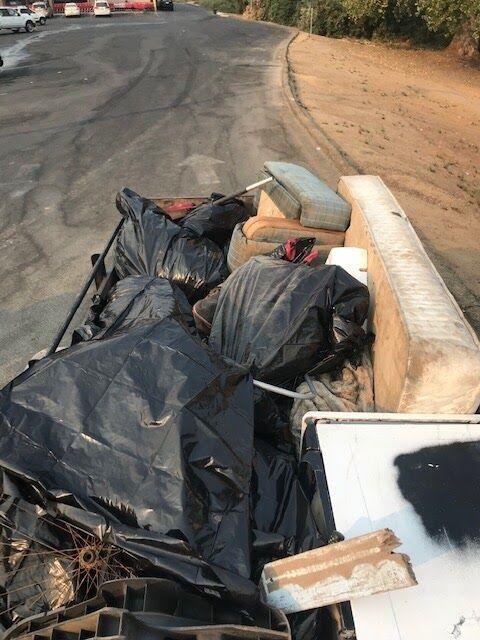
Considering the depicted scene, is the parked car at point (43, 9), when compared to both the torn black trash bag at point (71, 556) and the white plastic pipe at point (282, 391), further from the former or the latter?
the torn black trash bag at point (71, 556)

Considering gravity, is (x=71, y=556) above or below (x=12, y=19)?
below

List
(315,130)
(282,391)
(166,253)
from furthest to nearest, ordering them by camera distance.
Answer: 1. (315,130)
2. (166,253)
3. (282,391)

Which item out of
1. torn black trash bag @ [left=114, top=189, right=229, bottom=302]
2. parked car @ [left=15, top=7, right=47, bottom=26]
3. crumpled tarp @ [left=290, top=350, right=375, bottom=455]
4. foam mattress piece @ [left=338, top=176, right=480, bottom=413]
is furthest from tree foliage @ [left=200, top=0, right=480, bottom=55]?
crumpled tarp @ [left=290, top=350, right=375, bottom=455]

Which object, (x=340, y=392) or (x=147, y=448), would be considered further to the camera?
(x=340, y=392)

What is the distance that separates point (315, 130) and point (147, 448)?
327 inches

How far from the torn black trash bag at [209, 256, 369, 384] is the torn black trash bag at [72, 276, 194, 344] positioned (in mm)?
345

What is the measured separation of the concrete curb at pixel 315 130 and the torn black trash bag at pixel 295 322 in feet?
16.6

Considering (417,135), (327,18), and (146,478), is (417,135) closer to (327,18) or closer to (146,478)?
(146,478)

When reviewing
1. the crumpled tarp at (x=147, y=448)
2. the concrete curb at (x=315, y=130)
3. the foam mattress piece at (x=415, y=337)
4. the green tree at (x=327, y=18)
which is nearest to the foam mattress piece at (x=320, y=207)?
the foam mattress piece at (x=415, y=337)

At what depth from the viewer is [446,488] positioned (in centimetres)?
162

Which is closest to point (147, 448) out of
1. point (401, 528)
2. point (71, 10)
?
point (401, 528)

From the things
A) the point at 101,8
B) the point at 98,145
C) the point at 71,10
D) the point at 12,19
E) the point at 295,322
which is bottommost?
the point at 98,145

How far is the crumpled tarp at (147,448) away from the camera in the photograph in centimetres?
137

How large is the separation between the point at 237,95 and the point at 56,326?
924 cm
